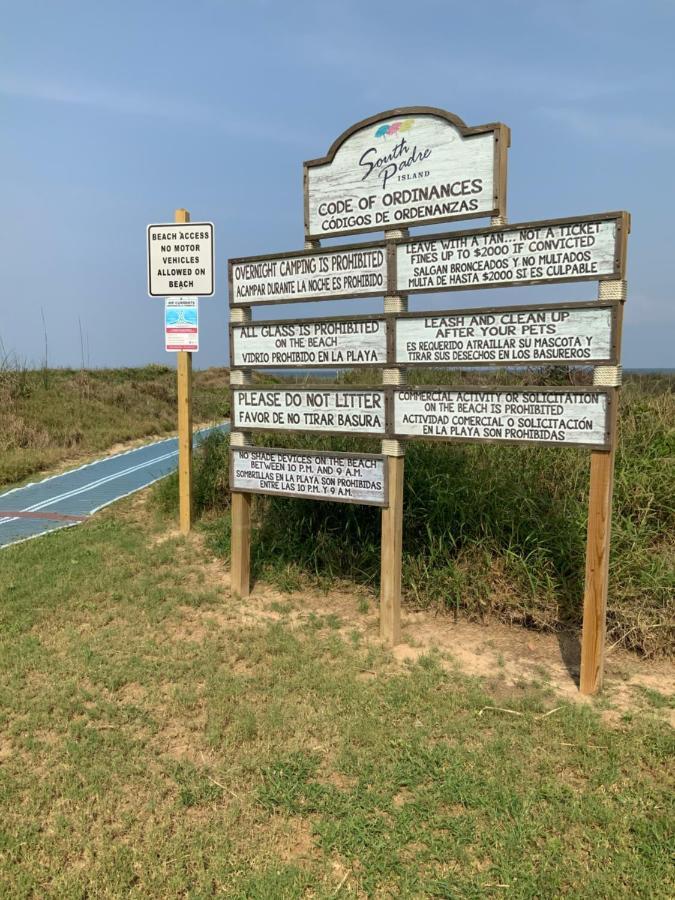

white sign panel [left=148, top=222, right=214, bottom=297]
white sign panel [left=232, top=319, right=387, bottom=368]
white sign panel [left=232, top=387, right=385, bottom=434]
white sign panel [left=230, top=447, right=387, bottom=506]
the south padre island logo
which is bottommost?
white sign panel [left=230, top=447, right=387, bottom=506]

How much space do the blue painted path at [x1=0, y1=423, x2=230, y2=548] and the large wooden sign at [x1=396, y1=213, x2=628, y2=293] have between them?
4276mm

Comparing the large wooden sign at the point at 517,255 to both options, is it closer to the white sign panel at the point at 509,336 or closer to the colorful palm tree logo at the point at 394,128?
the white sign panel at the point at 509,336

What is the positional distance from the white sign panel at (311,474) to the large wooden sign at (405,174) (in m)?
1.58

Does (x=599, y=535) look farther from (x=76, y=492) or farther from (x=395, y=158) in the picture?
(x=76, y=492)

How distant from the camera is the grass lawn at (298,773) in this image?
8.16 ft

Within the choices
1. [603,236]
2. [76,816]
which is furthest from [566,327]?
[76,816]

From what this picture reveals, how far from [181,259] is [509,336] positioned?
3.89 meters

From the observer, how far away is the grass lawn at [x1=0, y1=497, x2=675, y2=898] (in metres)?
2.49

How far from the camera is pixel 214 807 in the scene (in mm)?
2857

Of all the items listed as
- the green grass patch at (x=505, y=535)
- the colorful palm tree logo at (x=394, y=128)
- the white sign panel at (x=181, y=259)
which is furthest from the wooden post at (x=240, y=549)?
the colorful palm tree logo at (x=394, y=128)

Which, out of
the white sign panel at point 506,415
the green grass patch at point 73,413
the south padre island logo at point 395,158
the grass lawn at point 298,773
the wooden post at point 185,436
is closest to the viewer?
the grass lawn at point 298,773

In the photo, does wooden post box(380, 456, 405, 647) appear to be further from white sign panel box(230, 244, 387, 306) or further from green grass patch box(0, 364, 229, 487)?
green grass patch box(0, 364, 229, 487)

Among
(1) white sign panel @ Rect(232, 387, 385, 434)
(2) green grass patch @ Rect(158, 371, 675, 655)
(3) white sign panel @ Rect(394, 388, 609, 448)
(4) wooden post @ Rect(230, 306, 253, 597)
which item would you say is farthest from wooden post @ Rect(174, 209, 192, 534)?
(3) white sign panel @ Rect(394, 388, 609, 448)

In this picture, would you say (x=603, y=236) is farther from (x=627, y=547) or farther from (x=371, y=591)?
(x=371, y=591)
